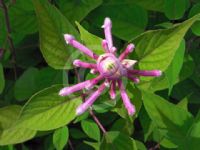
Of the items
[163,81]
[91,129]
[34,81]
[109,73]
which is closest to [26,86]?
[34,81]

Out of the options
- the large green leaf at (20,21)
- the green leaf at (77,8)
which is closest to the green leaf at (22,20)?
the large green leaf at (20,21)

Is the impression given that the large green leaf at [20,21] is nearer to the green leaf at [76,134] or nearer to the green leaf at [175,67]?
the green leaf at [76,134]

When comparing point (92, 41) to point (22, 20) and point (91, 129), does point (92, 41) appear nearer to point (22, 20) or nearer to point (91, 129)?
point (91, 129)

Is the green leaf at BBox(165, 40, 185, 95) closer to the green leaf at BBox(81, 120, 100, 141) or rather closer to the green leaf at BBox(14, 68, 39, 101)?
the green leaf at BBox(81, 120, 100, 141)

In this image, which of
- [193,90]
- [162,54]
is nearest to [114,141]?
[162,54]

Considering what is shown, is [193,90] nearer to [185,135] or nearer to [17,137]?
[185,135]

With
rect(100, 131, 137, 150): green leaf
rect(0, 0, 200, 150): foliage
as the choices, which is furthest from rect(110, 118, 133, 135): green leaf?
rect(100, 131, 137, 150): green leaf
